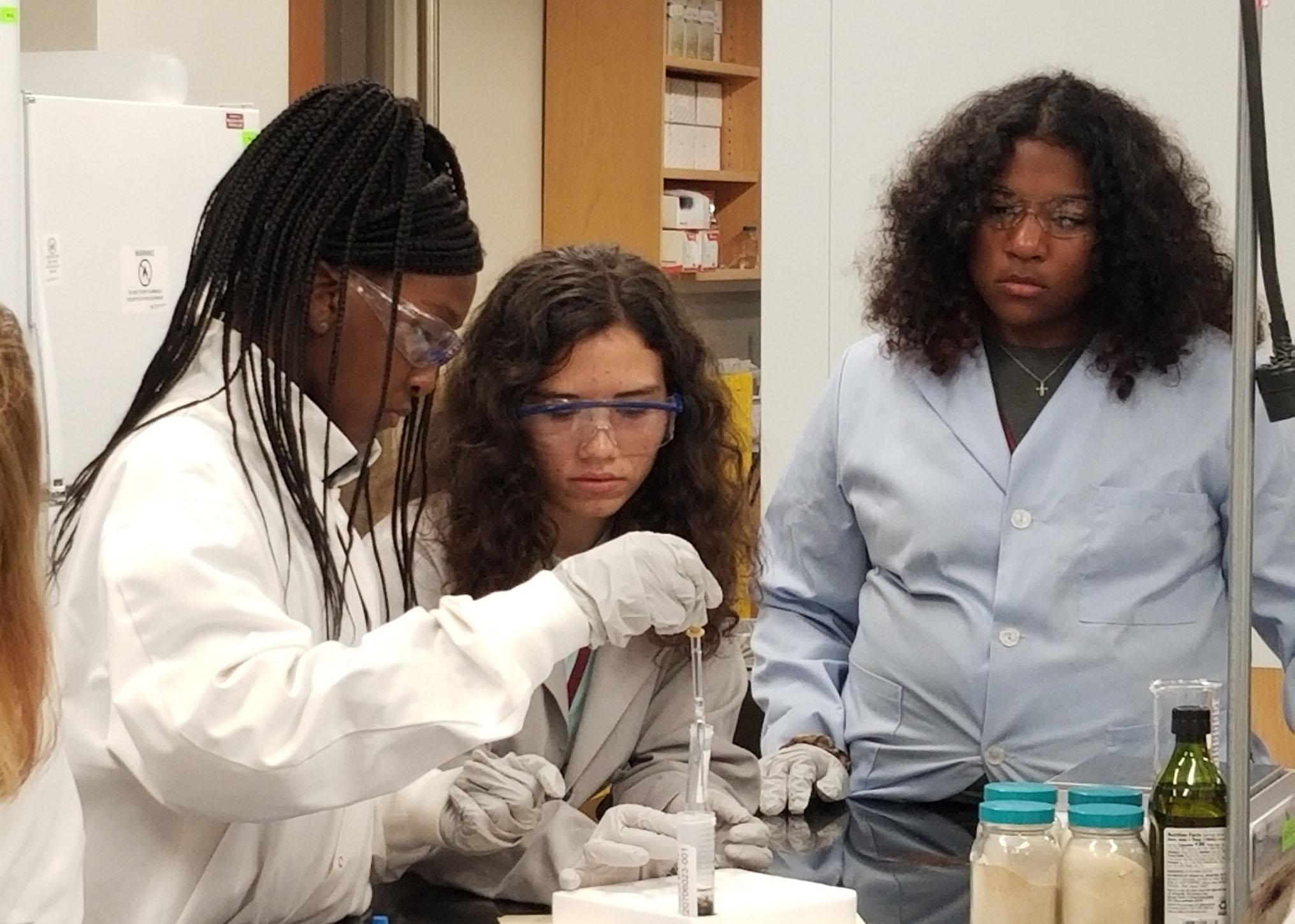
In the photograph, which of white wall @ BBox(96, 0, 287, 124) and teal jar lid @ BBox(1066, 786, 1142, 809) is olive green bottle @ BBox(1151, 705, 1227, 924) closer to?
teal jar lid @ BBox(1066, 786, 1142, 809)

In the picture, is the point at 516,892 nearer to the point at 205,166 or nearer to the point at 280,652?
the point at 280,652

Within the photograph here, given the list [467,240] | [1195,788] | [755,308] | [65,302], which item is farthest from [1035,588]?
[755,308]

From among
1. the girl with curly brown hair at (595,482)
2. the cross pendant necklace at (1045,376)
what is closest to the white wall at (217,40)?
the girl with curly brown hair at (595,482)

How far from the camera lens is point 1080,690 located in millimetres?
2088

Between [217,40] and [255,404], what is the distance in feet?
10.6

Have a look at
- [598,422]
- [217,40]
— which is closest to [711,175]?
[217,40]

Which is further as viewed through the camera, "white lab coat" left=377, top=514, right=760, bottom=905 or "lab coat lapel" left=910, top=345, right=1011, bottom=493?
"lab coat lapel" left=910, top=345, right=1011, bottom=493

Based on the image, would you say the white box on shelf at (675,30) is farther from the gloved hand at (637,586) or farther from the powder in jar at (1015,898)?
the powder in jar at (1015,898)

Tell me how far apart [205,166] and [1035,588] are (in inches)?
93.1

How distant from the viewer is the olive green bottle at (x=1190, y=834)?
1.35m

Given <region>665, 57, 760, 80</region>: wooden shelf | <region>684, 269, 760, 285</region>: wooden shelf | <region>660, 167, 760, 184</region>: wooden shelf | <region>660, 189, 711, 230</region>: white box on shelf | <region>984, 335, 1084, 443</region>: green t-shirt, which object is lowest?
<region>984, 335, 1084, 443</region>: green t-shirt

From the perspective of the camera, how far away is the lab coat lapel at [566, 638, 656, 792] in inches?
73.6

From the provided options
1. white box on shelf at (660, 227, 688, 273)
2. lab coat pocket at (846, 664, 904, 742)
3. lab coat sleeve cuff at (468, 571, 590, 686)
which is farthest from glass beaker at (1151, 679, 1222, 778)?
white box on shelf at (660, 227, 688, 273)

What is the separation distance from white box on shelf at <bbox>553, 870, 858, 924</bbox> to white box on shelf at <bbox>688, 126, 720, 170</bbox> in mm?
4280
